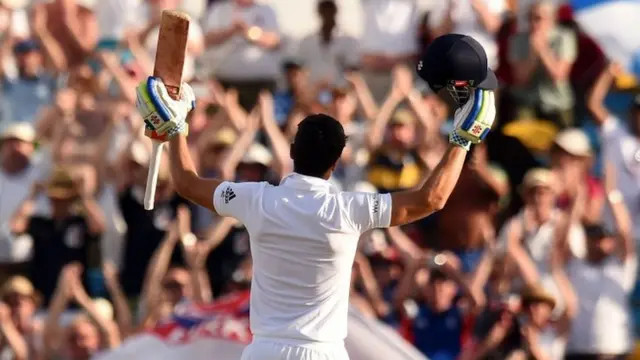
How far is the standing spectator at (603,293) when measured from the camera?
10.0 meters

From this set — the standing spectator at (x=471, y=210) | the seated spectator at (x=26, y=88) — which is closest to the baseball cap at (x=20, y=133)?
the seated spectator at (x=26, y=88)

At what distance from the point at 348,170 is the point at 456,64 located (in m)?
4.92

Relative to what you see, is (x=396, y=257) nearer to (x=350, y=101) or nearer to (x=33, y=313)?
(x=350, y=101)

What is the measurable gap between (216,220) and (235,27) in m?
2.22

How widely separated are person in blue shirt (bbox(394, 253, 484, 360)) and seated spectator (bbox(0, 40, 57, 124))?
369cm

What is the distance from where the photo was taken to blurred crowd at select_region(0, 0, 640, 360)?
10.0m

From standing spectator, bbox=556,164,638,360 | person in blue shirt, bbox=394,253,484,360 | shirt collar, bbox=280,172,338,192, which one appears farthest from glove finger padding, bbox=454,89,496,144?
A: standing spectator, bbox=556,164,638,360

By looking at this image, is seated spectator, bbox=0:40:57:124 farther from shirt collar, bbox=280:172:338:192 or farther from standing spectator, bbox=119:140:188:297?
shirt collar, bbox=280:172:338:192

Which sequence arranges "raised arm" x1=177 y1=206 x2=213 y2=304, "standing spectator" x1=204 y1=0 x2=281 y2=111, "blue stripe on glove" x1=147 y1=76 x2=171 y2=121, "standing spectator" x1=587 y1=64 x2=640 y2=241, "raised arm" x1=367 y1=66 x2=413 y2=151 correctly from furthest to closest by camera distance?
"standing spectator" x1=204 y1=0 x2=281 y2=111, "raised arm" x1=367 y1=66 x2=413 y2=151, "standing spectator" x1=587 y1=64 x2=640 y2=241, "raised arm" x1=177 y1=206 x2=213 y2=304, "blue stripe on glove" x1=147 y1=76 x2=171 y2=121

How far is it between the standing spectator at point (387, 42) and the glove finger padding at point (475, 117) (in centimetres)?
597

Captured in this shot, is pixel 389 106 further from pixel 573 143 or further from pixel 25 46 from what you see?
pixel 25 46

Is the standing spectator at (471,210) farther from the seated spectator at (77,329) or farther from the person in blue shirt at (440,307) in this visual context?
the seated spectator at (77,329)

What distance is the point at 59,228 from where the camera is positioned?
1090cm

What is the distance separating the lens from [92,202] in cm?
1098
